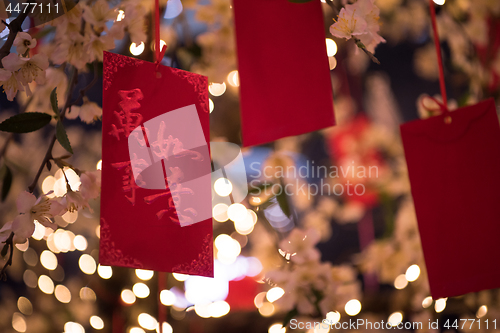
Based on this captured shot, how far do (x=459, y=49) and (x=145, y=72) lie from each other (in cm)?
95

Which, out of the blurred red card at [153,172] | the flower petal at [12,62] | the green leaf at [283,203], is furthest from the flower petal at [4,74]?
the green leaf at [283,203]

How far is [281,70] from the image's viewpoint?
511mm

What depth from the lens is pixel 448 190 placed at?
0.54m

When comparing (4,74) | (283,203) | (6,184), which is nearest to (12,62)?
(4,74)

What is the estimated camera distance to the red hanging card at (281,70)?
1.58 ft

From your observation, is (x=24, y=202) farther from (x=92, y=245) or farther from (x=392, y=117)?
(x=392, y=117)

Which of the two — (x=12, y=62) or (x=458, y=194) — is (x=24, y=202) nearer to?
(x=12, y=62)

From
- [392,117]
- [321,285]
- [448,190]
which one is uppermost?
[448,190]

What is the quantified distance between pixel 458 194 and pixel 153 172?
44 cm

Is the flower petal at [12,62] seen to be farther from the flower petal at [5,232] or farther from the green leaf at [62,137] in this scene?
the flower petal at [5,232]

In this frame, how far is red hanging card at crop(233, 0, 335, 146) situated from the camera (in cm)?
48

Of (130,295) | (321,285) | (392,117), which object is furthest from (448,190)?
(130,295)

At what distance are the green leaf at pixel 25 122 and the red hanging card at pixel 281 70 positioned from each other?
28 centimetres

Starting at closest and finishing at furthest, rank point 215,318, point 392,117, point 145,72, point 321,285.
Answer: point 145,72
point 321,285
point 215,318
point 392,117
